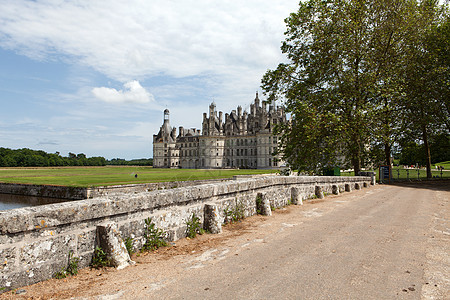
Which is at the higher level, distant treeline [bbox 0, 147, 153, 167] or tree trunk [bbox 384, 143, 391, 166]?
distant treeline [bbox 0, 147, 153, 167]

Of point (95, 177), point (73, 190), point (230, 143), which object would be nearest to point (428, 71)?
point (73, 190)

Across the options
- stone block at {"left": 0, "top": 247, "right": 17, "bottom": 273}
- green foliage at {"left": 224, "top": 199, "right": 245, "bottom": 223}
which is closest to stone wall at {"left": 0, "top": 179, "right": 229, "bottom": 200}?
green foliage at {"left": 224, "top": 199, "right": 245, "bottom": 223}

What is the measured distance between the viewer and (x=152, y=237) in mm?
5922

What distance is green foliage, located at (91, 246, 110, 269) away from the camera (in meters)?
4.85

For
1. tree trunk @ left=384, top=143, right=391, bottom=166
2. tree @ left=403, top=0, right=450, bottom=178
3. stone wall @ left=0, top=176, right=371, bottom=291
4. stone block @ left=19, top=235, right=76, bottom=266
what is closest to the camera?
stone wall @ left=0, top=176, right=371, bottom=291

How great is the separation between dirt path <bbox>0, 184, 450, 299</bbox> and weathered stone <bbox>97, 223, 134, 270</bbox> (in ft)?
0.57

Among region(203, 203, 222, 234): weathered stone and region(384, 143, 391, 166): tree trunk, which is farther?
region(384, 143, 391, 166): tree trunk

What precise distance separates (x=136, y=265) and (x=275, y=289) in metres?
2.38

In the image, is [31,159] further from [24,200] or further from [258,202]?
[258,202]

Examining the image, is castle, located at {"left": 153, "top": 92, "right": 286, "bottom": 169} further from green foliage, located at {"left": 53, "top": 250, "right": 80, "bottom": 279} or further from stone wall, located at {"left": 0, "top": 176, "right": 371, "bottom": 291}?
green foliage, located at {"left": 53, "top": 250, "right": 80, "bottom": 279}

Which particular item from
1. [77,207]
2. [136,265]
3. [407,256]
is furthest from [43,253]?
[407,256]

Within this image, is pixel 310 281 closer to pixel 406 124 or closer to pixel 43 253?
pixel 43 253

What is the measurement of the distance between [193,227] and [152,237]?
1224 mm

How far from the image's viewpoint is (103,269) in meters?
4.80
